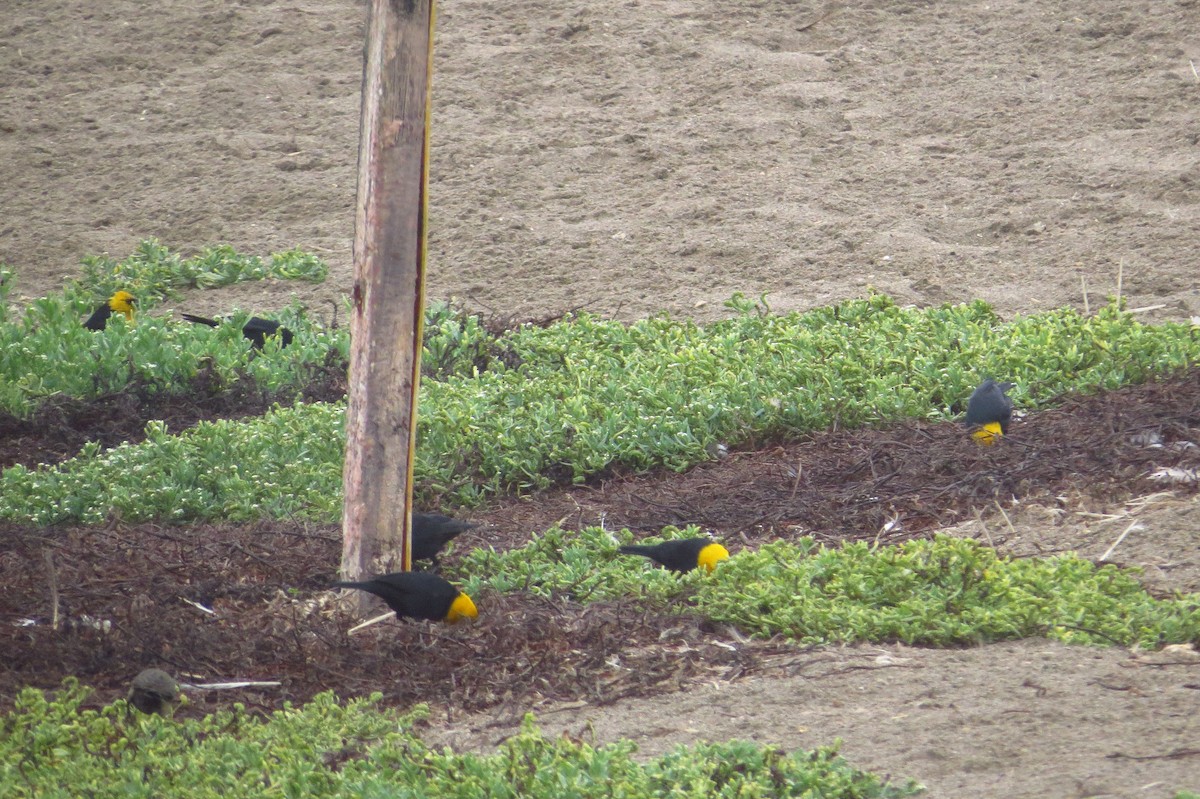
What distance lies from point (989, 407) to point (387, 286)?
2.64 m

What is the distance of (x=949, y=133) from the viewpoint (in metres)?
10.0

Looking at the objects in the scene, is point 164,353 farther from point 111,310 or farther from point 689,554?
point 689,554

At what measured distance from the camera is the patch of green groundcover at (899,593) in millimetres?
4062

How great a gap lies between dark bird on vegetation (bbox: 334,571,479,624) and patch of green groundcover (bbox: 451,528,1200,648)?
0.28 meters

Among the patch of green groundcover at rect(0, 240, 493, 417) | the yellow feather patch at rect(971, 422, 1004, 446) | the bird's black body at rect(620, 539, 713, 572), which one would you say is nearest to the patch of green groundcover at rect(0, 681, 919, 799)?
the bird's black body at rect(620, 539, 713, 572)

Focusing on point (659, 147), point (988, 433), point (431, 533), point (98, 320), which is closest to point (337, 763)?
point (431, 533)

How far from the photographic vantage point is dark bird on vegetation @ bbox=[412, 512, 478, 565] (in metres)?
5.00

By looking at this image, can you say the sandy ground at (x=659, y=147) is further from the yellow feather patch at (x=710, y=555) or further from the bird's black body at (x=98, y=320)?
the yellow feather patch at (x=710, y=555)

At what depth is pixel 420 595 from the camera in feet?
14.6

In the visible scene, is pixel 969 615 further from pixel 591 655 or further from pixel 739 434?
pixel 739 434

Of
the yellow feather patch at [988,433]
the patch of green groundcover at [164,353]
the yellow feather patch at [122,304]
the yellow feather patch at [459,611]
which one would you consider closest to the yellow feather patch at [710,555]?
the yellow feather patch at [459,611]

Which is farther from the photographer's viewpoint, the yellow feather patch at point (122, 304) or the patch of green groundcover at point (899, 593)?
the yellow feather patch at point (122, 304)

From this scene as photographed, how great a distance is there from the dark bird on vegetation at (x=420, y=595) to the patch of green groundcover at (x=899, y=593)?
28 centimetres

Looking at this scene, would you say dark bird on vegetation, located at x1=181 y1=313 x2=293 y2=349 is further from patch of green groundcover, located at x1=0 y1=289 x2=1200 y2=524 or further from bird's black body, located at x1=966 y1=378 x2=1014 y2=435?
bird's black body, located at x1=966 y1=378 x2=1014 y2=435
